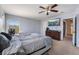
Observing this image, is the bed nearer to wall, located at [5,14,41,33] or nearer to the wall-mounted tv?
wall, located at [5,14,41,33]

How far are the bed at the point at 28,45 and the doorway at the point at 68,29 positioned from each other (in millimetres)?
290

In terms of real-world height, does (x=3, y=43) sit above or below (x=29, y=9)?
below

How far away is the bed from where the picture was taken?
1.64 m

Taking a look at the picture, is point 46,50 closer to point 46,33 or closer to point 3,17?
point 46,33

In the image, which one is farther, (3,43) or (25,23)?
(25,23)

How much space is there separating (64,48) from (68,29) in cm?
34

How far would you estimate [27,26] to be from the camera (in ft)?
5.86

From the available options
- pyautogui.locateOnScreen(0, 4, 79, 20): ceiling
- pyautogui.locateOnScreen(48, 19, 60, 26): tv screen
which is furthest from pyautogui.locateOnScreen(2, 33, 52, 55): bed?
pyautogui.locateOnScreen(0, 4, 79, 20): ceiling

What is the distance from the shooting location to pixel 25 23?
70.1 inches

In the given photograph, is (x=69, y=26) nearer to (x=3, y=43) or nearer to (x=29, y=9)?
(x=29, y=9)

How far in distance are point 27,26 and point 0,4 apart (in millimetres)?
573

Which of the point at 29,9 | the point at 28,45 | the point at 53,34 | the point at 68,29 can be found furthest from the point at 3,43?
the point at 68,29

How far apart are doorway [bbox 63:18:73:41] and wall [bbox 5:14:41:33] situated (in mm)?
452
